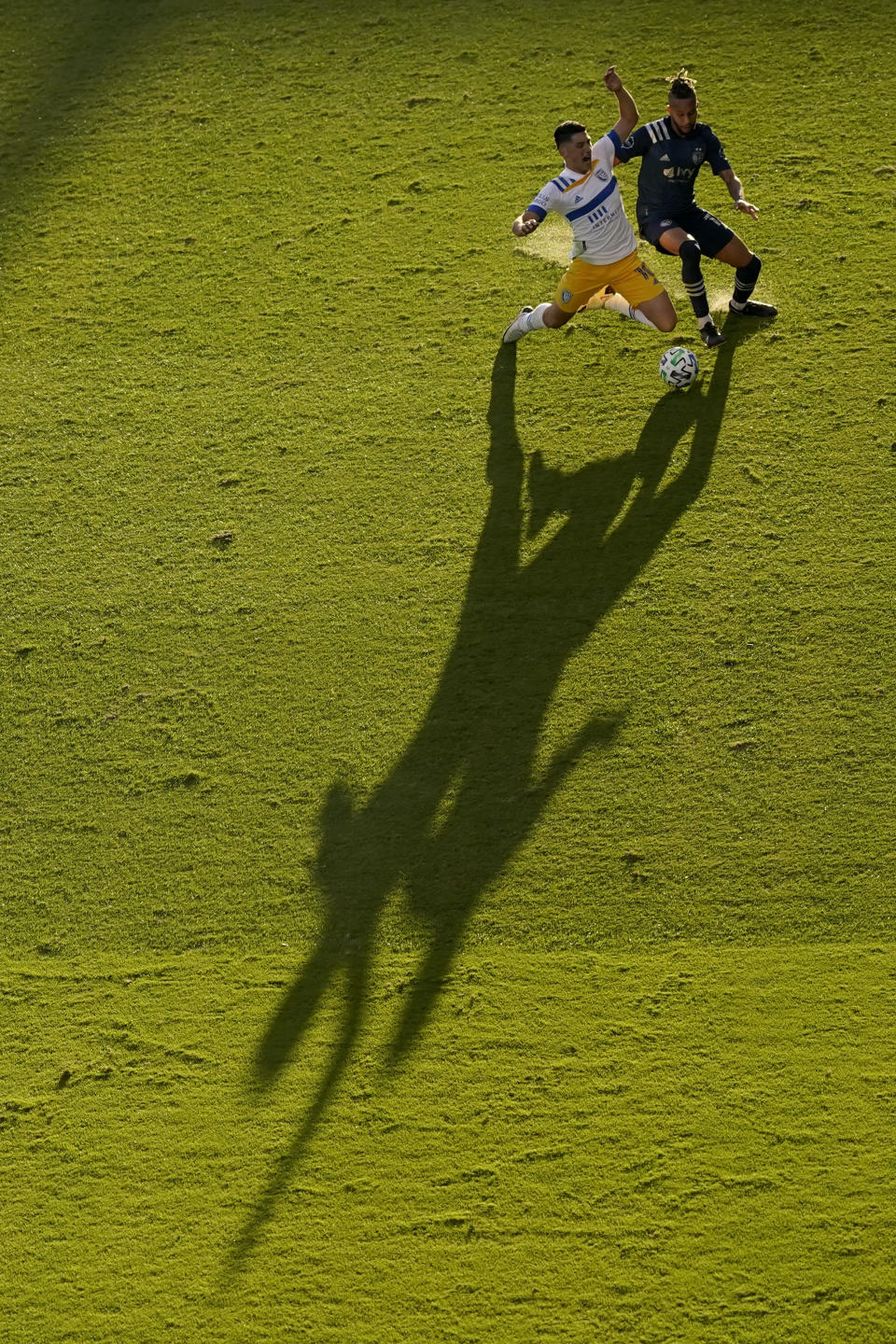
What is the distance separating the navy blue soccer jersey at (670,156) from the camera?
575 centimetres

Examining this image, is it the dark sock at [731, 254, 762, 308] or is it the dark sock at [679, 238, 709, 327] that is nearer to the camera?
the dark sock at [679, 238, 709, 327]

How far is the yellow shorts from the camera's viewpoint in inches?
233

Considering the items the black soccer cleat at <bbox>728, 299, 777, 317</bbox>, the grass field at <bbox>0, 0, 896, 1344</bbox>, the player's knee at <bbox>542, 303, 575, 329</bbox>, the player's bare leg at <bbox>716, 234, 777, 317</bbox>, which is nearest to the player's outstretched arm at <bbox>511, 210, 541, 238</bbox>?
the player's knee at <bbox>542, 303, 575, 329</bbox>

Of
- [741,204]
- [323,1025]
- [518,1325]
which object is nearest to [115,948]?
[323,1025]

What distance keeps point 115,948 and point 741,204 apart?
465 centimetres

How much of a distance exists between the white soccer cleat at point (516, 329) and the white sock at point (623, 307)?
43 centimetres

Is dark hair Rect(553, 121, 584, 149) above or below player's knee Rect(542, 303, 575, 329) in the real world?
above

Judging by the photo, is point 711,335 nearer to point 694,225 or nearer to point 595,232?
point 694,225

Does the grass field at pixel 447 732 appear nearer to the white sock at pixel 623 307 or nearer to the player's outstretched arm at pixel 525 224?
the white sock at pixel 623 307

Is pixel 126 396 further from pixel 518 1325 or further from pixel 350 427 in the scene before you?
pixel 518 1325

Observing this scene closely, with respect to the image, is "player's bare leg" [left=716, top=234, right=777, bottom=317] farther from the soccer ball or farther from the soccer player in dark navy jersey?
the soccer ball

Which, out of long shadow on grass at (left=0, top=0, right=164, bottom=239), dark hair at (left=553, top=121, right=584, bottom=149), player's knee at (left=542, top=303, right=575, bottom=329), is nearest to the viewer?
dark hair at (left=553, top=121, right=584, bottom=149)

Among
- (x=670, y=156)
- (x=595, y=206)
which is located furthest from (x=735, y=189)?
(x=595, y=206)

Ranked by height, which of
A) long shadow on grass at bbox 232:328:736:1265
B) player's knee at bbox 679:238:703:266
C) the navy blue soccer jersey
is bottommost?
long shadow on grass at bbox 232:328:736:1265
